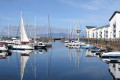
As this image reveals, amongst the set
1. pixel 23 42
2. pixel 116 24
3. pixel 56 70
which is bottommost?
pixel 56 70

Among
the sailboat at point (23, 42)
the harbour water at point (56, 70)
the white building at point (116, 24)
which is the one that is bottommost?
the harbour water at point (56, 70)

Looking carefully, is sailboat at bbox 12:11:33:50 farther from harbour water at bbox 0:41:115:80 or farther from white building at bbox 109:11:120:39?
white building at bbox 109:11:120:39

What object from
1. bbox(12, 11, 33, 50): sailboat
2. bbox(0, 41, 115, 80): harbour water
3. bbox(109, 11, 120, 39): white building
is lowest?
bbox(0, 41, 115, 80): harbour water

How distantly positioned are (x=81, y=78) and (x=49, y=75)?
5175 mm

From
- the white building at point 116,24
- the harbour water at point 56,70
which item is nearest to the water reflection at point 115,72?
the harbour water at point 56,70

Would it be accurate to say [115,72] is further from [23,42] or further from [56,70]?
[23,42]

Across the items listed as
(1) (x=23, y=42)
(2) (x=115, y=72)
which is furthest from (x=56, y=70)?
(1) (x=23, y=42)

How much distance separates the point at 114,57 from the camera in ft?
128

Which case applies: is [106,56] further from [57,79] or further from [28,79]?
[28,79]

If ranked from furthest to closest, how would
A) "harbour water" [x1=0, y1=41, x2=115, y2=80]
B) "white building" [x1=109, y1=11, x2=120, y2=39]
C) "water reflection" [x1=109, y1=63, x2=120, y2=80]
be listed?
"white building" [x1=109, y1=11, x2=120, y2=39] < "harbour water" [x1=0, y1=41, x2=115, y2=80] < "water reflection" [x1=109, y1=63, x2=120, y2=80]

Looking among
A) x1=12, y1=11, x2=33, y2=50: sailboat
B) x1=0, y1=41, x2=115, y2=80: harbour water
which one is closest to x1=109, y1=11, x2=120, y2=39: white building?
x1=12, y1=11, x2=33, y2=50: sailboat

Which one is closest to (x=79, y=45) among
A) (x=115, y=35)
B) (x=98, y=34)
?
(x=115, y=35)

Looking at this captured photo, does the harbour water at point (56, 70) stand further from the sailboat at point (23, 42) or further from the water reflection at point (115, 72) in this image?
the sailboat at point (23, 42)

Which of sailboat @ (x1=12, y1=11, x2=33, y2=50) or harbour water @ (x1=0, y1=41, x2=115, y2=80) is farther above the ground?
sailboat @ (x1=12, y1=11, x2=33, y2=50)
